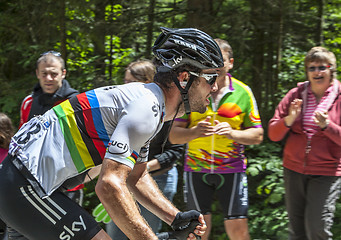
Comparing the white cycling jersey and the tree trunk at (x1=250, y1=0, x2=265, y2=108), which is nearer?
the white cycling jersey

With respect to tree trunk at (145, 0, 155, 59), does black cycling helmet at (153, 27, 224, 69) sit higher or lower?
higher

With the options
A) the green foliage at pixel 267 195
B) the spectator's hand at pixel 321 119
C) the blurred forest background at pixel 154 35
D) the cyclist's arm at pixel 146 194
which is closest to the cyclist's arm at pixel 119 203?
the cyclist's arm at pixel 146 194

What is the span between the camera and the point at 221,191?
4.52 metres

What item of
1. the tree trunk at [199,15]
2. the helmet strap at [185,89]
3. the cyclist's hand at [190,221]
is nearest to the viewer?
the helmet strap at [185,89]

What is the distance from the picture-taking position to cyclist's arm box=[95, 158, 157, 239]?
218cm

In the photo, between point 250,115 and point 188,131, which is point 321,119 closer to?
point 250,115

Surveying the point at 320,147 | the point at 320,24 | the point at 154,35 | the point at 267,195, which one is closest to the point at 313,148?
the point at 320,147

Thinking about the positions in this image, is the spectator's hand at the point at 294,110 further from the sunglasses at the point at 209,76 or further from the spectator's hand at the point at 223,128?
the sunglasses at the point at 209,76

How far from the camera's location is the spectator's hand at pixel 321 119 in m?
4.32

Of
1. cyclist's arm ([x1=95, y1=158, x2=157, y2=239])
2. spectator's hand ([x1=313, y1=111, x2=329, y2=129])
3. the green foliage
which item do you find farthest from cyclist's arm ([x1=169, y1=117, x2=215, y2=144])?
cyclist's arm ([x1=95, y1=158, x2=157, y2=239])

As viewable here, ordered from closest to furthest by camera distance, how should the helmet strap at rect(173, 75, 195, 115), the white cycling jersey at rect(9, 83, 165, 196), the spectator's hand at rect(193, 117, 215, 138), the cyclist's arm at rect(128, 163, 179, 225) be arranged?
the white cycling jersey at rect(9, 83, 165, 196) → the helmet strap at rect(173, 75, 195, 115) → the cyclist's arm at rect(128, 163, 179, 225) → the spectator's hand at rect(193, 117, 215, 138)

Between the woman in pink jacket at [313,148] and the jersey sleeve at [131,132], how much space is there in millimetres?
2502

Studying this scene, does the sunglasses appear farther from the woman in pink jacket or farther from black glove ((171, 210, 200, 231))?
the woman in pink jacket

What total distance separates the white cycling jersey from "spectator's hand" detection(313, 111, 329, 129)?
2.30 meters
